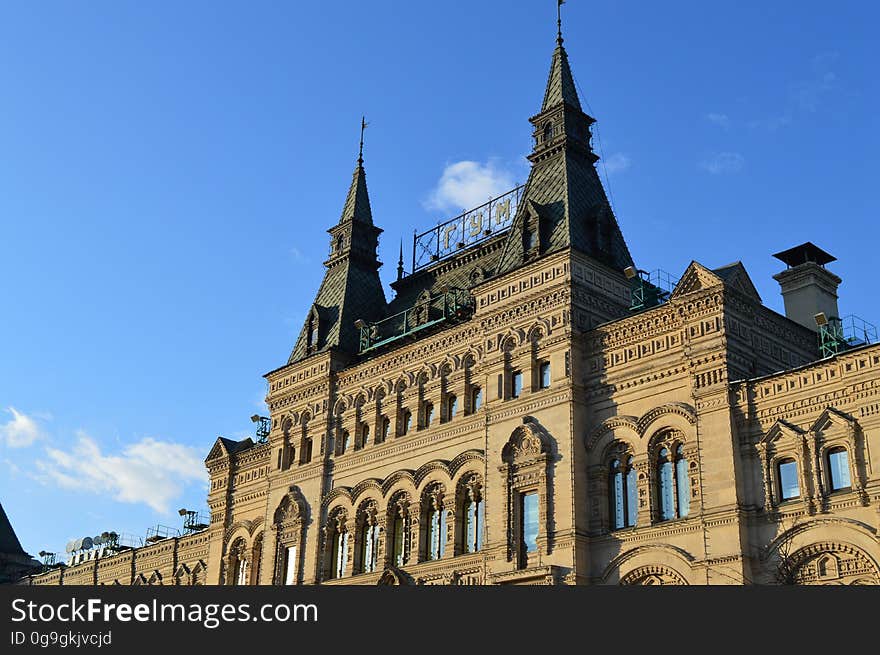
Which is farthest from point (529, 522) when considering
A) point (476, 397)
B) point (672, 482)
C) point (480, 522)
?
point (476, 397)

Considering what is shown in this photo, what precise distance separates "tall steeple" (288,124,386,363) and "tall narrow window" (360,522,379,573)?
991 cm

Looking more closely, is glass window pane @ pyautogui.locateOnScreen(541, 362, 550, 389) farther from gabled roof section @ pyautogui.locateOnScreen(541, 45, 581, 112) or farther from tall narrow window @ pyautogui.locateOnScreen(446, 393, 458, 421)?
gabled roof section @ pyautogui.locateOnScreen(541, 45, 581, 112)

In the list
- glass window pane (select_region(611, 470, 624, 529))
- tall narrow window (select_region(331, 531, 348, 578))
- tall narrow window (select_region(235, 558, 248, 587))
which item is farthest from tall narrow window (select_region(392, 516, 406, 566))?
tall narrow window (select_region(235, 558, 248, 587))

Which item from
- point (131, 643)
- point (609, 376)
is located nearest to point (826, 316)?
point (609, 376)

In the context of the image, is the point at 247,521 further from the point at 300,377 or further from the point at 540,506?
the point at 540,506

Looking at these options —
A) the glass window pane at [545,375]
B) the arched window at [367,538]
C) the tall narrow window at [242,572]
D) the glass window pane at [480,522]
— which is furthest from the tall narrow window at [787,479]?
the tall narrow window at [242,572]

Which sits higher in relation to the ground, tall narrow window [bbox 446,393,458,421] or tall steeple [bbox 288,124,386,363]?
tall steeple [bbox 288,124,386,363]

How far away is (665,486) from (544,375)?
750 centimetres

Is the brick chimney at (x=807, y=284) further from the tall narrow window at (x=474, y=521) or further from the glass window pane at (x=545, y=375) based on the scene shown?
the tall narrow window at (x=474, y=521)

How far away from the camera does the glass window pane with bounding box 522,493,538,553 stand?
46781 millimetres

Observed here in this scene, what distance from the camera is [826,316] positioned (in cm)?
5150

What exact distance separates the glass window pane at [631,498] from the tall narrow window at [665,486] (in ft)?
3.45

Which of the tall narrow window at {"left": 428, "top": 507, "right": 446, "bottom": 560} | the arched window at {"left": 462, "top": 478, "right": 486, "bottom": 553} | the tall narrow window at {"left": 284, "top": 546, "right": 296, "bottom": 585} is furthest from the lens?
the tall narrow window at {"left": 284, "top": 546, "right": 296, "bottom": 585}

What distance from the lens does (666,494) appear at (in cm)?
4403
